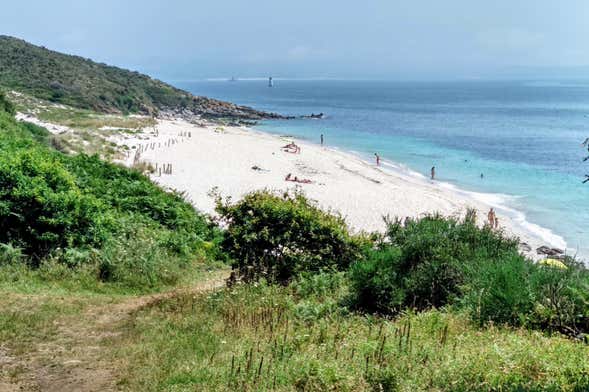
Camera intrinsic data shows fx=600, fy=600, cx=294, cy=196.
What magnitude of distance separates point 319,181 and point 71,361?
102 feet

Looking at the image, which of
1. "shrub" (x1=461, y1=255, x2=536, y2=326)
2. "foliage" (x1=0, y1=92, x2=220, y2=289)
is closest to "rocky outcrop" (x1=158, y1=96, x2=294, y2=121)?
"foliage" (x1=0, y1=92, x2=220, y2=289)

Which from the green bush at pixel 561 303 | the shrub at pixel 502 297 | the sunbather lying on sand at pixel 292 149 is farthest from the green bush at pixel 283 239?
the sunbather lying on sand at pixel 292 149

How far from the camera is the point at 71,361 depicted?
6.48 meters

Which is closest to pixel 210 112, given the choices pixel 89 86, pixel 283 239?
pixel 89 86

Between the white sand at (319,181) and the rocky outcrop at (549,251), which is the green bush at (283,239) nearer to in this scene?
the white sand at (319,181)

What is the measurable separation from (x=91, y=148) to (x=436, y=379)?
3415 centimetres

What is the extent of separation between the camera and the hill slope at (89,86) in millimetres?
73750

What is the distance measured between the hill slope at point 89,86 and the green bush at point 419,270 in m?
65.9

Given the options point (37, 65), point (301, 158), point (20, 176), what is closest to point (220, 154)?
point (301, 158)

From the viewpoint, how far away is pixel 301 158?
156ft

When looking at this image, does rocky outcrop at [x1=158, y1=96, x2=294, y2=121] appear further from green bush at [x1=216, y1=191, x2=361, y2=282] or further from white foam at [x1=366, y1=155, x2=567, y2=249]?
green bush at [x1=216, y1=191, x2=361, y2=282]

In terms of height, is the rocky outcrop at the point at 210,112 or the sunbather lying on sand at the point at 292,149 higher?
the rocky outcrop at the point at 210,112

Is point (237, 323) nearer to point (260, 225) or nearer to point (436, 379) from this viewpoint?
point (436, 379)

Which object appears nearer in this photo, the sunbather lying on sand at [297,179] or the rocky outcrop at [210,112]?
the sunbather lying on sand at [297,179]
